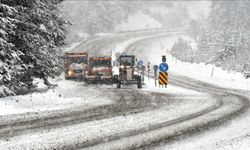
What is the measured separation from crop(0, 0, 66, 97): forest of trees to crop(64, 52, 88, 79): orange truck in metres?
10.3

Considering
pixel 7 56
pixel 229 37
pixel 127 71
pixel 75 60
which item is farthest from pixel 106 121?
pixel 229 37

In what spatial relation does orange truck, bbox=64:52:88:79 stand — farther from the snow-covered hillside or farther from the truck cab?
the snow-covered hillside

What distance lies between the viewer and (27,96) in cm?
1527

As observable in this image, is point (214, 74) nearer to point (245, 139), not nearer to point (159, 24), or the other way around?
point (245, 139)

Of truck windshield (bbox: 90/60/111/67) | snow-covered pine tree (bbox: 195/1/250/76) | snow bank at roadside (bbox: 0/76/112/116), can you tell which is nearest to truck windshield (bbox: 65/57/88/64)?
truck windshield (bbox: 90/60/111/67)

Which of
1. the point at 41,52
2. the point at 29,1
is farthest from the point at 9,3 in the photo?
the point at 41,52

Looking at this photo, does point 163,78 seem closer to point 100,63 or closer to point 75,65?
point 100,63

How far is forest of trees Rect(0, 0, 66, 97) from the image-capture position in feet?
47.6

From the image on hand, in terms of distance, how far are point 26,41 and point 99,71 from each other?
1067cm

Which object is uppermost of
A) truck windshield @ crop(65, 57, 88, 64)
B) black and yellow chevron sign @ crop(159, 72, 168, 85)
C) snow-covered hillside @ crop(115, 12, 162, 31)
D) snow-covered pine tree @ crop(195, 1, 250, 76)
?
snow-covered hillside @ crop(115, 12, 162, 31)

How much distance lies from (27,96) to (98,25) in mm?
61847

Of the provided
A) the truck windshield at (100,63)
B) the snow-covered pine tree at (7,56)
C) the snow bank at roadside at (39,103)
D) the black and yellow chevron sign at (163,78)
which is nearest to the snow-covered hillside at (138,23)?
the truck windshield at (100,63)

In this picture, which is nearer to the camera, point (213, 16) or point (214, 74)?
point (214, 74)

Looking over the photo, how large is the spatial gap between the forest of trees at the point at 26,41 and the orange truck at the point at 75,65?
1029 cm
